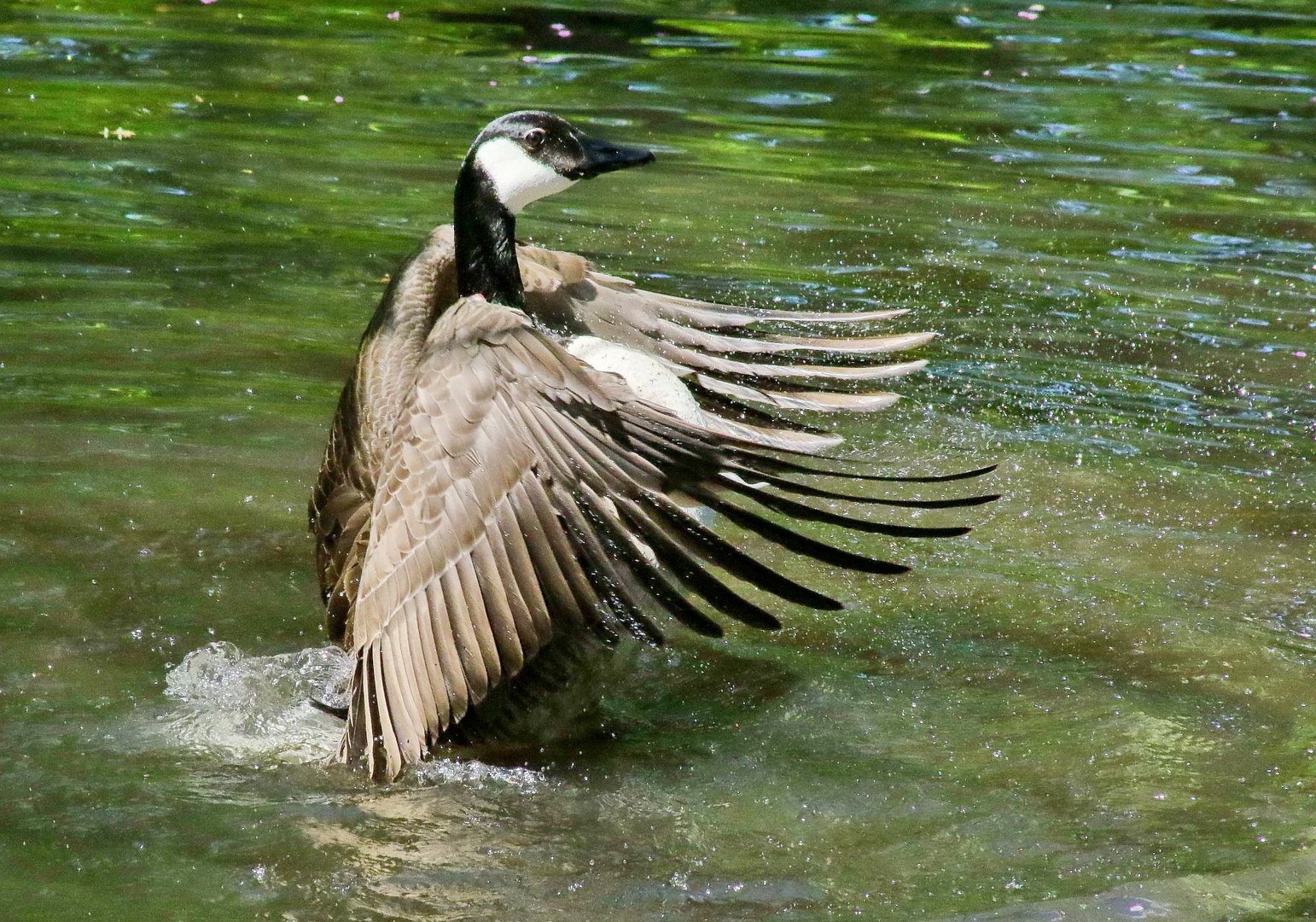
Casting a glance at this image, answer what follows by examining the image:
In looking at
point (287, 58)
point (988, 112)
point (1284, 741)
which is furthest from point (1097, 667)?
point (287, 58)

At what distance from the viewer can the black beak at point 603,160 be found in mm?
4895

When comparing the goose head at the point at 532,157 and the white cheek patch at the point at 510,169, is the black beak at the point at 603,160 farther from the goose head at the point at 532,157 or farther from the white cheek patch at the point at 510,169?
the white cheek patch at the point at 510,169

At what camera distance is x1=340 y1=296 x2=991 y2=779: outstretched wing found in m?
3.63

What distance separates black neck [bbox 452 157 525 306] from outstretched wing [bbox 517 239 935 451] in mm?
516

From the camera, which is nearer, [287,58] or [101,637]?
[101,637]

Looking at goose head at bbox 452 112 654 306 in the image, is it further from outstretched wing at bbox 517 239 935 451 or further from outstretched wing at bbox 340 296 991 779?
outstretched wing at bbox 340 296 991 779

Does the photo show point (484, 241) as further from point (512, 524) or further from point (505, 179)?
point (512, 524)

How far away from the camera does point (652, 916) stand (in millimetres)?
3389

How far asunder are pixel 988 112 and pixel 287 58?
564 centimetres

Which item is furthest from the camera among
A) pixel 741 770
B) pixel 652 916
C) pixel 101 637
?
pixel 101 637

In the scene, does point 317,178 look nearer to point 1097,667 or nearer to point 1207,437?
point 1207,437

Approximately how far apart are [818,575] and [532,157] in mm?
1689

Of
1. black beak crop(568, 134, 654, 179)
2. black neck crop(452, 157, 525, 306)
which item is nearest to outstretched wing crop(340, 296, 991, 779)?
black neck crop(452, 157, 525, 306)

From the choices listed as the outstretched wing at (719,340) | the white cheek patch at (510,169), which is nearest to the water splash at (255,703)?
the outstretched wing at (719,340)
